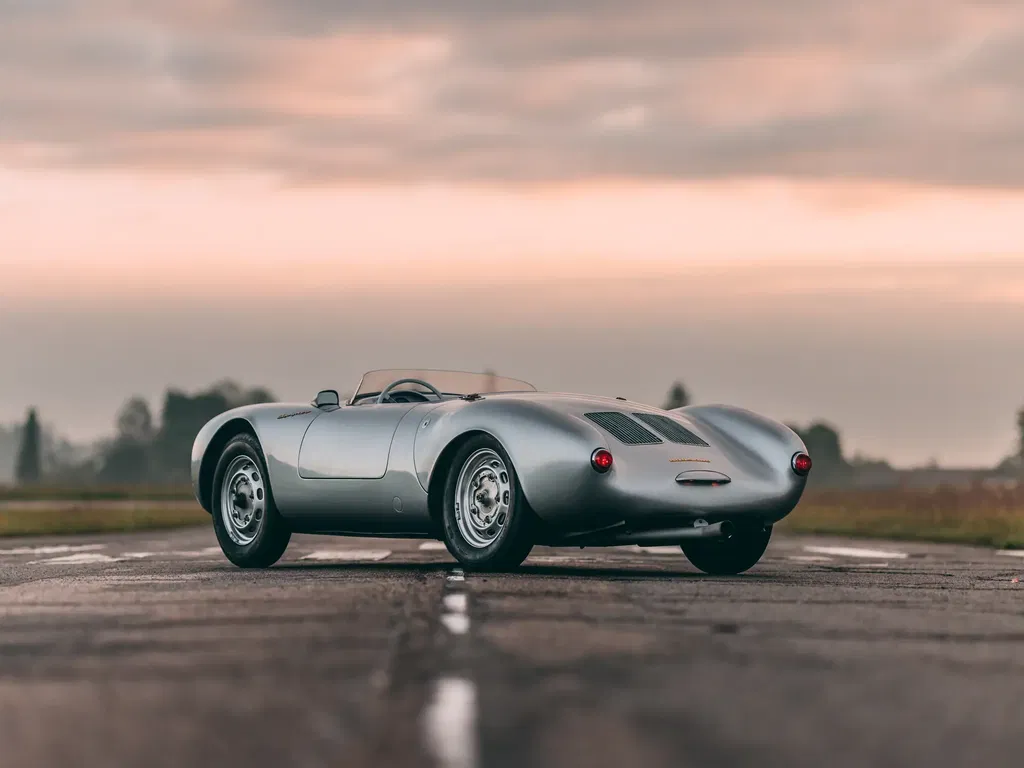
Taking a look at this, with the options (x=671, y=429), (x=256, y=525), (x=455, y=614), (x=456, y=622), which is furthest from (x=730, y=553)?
(x=456, y=622)

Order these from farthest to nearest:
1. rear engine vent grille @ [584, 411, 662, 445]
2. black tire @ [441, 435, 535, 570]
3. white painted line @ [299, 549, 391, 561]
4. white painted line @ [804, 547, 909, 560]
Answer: white painted line @ [804, 547, 909, 560]
white painted line @ [299, 549, 391, 561]
rear engine vent grille @ [584, 411, 662, 445]
black tire @ [441, 435, 535, 570]

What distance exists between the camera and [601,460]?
1020cm

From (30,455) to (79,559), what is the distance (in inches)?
6089

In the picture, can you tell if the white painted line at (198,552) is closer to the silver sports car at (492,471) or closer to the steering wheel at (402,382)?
the silver sports car at (492,471)

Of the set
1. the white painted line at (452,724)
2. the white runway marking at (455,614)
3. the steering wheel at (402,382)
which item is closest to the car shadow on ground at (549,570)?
the steering wheel at (402,382)

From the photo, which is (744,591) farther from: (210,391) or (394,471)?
(210,391)

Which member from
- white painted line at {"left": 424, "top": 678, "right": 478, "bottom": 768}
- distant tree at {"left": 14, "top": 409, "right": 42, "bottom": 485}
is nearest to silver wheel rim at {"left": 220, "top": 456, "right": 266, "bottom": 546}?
white painted line at {"left": 424, "top": 678, "right": 478, "bottom": 768}

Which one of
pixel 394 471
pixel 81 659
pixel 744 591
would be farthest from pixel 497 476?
pixel 81 659

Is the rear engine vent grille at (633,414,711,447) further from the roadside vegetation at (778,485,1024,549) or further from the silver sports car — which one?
the roadside vegetation at (778,485,1024,549)

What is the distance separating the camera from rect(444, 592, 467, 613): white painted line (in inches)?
286

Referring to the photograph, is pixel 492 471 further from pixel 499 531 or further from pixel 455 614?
pixel 455 614

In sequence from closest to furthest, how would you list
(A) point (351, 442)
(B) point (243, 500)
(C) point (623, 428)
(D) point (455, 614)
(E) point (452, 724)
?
1. (E) point (452, 724)
2. (D) point (455, 614)
3. (C) point (623, 428)
4. (A) point (351, 442)
5. (B) point (243, 500)

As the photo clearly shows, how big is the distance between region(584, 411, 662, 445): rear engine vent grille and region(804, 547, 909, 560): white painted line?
15.4ft

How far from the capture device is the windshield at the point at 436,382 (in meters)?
12.6
